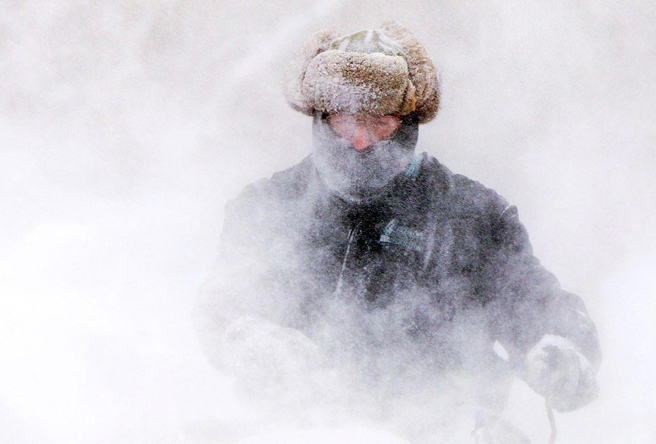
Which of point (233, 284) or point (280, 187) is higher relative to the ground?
point (280, 187)

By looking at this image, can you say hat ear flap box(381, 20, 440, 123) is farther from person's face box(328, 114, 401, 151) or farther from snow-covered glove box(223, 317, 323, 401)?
snow-covered glove box(223, 317, 323, 401)

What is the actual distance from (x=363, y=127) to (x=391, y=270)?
0.26 meters

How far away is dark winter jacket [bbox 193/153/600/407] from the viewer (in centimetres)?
92

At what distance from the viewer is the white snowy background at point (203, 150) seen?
3.78 ft

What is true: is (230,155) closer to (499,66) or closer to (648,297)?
(499,66)

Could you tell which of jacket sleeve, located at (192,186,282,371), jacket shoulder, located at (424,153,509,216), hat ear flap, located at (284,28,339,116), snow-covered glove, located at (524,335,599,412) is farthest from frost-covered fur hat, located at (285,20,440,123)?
snow-covered glove, located at (524,335,599,412)

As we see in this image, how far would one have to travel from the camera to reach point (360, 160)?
850 millimetres

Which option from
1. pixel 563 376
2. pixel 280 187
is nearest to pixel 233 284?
pixel 280 187

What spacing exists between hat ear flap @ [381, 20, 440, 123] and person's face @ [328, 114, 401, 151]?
54mm

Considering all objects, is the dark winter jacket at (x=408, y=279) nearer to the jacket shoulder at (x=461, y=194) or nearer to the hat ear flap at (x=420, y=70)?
the jacket shoulder at (x=461, y=194)

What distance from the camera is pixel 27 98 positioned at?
4.07ft

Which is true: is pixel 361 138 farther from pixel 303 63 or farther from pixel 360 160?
pixel 303 63

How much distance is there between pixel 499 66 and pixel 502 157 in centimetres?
23

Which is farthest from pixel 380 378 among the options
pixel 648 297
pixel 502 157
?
pixel 648 297
